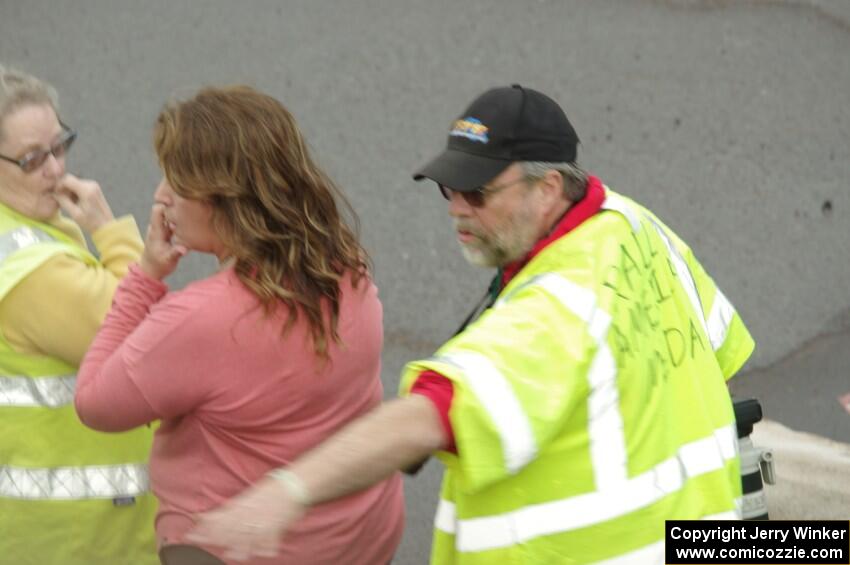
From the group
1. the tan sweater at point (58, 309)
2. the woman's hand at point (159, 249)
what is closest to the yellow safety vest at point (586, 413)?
the woman's hand at point (159, 249)

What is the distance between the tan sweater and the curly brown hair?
1.37 ft

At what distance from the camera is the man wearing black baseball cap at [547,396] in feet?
6.54

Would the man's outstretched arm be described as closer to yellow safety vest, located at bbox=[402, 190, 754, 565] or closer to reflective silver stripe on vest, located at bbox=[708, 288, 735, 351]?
yellow safety vest, located at bbox=[402, 190, 754, 565]

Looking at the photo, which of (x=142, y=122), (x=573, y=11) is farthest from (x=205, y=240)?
(x=573, y=11)

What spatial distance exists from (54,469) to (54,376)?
22 centimetres

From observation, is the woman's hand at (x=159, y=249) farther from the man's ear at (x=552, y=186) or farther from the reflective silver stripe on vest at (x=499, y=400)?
the reflective silver stripe on vest at (x=499, y=400)

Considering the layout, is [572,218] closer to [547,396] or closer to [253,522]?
[547,396]

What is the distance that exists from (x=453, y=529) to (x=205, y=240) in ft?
2.64

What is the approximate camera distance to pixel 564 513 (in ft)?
7.51

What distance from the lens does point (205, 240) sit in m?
2.76

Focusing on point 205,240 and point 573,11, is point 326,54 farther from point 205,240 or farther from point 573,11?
point 205,240

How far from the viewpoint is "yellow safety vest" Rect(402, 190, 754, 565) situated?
6.97 ft

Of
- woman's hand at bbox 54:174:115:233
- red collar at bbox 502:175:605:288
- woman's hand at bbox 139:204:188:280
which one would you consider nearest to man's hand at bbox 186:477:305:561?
red collar at bbox 502:175:605:288
